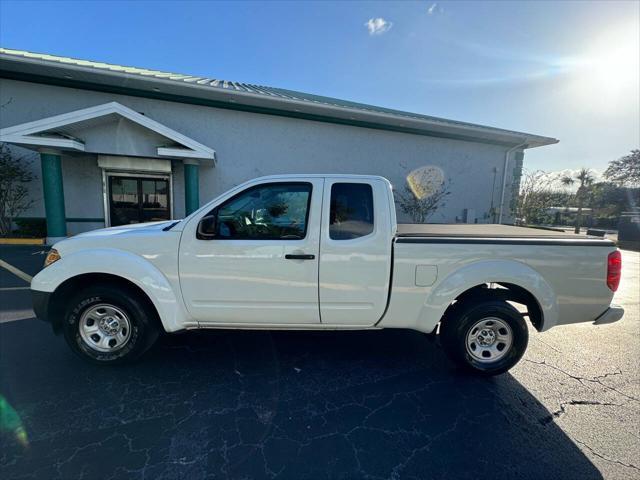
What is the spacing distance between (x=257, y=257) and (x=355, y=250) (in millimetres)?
984

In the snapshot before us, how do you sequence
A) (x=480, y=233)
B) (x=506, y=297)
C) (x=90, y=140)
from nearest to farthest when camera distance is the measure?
(x=506, y=297) → (x=480, y=233) → (x=90, y=140)

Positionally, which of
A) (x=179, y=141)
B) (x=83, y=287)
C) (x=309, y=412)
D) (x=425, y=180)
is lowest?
(x=309, y=412)

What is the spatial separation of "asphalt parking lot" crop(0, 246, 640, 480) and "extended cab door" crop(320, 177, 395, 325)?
72cm

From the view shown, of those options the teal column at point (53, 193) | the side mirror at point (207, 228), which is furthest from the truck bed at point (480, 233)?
the teal column at point (53, 193)

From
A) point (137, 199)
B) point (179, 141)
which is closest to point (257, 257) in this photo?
point (179, 141)

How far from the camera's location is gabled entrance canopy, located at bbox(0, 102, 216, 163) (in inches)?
315

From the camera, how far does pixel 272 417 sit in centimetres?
237

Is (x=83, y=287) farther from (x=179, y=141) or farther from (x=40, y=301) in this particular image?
(x=179, y=141)

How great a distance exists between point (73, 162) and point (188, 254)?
10.6 metres

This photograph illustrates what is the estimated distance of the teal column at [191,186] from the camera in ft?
32.8

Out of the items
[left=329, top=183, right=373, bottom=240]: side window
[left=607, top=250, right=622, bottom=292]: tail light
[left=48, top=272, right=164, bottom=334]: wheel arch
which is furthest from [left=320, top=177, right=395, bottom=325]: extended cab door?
[left=607, top=250, right=622, bottom=292]: tail light

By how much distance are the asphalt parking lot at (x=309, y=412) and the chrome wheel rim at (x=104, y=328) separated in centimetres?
27

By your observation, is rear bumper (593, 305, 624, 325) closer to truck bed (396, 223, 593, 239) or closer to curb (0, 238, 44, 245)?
truck bed (396, 223, 593, 239)

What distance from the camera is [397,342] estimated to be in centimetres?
376
